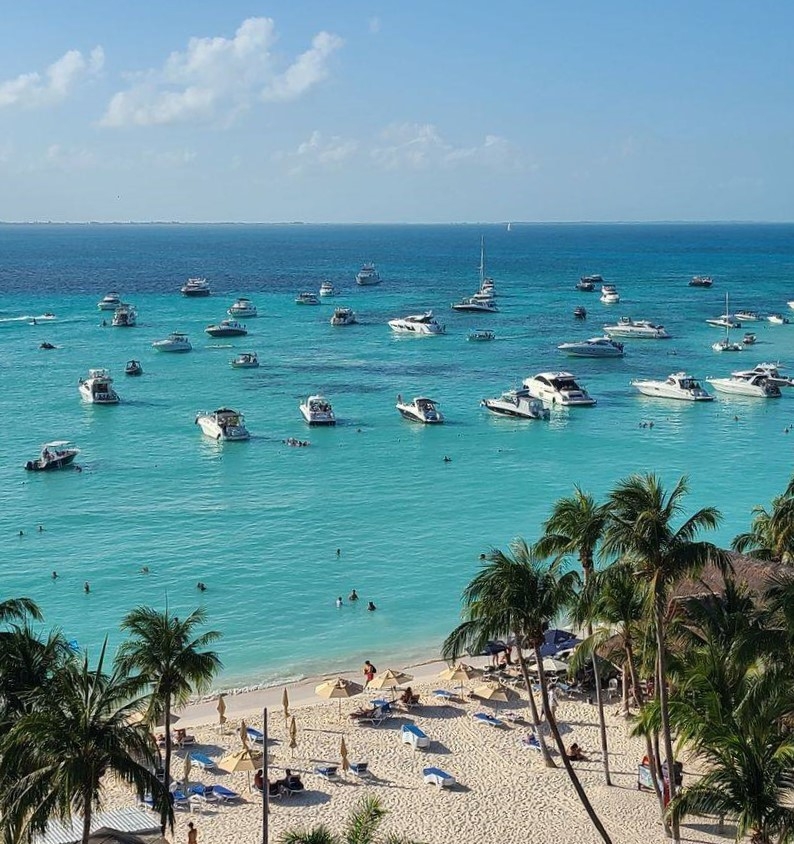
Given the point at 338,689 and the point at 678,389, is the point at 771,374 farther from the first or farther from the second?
the point at 338,689

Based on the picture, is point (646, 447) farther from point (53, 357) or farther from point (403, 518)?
point (53, 357)

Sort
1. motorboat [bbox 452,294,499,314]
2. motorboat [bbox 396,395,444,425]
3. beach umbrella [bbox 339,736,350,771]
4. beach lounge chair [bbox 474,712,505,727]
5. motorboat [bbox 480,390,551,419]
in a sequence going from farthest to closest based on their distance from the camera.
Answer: motorboat [bbox 452,294,499,314], motorboat [bbox 480,390,551,419], motorboat [bbox 396,395,444,425], beach lounge chair [bbox 474,712,505,727], beach umbrella [bbox 339,736,350,771]

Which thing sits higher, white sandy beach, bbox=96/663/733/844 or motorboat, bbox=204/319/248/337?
motorboat, bbox=204/319/248/337

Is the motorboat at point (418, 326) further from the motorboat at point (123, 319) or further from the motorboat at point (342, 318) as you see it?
the motorboat at point (123, 319)

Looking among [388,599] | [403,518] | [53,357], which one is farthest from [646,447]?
[53,357]

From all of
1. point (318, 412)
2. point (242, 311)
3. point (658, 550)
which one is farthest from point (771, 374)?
point (242, 311)

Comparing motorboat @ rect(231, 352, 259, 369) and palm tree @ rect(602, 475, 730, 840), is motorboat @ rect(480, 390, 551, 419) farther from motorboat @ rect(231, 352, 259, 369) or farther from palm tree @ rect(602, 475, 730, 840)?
palm tree @ rect(602, 475, 730, 840)

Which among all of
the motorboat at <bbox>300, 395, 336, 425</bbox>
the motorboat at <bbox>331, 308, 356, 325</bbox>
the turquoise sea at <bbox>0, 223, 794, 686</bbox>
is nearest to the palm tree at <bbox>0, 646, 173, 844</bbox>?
the turquoise sea at <bbox>0, 223, 794, 686</bbox>
